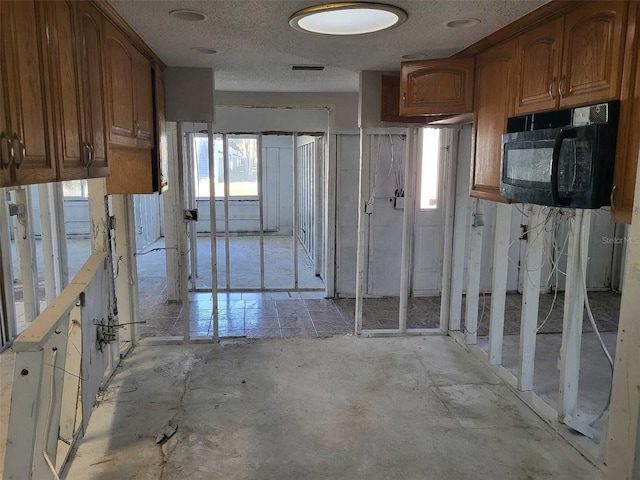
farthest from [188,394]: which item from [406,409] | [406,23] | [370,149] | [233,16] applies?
[370,149]

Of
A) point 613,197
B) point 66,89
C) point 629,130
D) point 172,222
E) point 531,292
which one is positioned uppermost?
point 66,89

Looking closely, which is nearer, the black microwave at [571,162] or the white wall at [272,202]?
the black microwave at [571,162]

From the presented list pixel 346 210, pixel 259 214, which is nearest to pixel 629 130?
pixel 346 210

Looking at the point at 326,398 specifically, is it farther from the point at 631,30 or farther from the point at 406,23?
the point at 631,30

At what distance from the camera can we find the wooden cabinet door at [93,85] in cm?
189

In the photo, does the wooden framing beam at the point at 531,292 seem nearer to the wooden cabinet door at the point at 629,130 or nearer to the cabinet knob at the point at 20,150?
the wooden cabinet door at the point at 629,130

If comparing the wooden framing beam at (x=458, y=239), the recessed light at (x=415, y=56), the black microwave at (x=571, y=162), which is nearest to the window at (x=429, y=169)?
the wooden framing beam at (x=458, y=239)

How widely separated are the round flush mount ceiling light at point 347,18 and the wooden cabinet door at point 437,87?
62cm

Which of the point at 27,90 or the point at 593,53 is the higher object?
the point at 593,53

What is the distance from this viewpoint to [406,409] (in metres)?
2.82

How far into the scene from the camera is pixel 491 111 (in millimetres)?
2629

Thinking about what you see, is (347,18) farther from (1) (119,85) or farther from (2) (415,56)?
(1) (119,85)

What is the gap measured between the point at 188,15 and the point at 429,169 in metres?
3.56

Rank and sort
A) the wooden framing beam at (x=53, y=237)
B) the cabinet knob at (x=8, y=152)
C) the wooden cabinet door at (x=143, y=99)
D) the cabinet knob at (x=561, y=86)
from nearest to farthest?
1. the cabinet knob at (x=8, y=152)
2. the cabinet knob at (x=561, y=86)
3. the wooden cabinet door at (x=143, y=99)
4. the wooden framing beam at (x=53, y=237)
